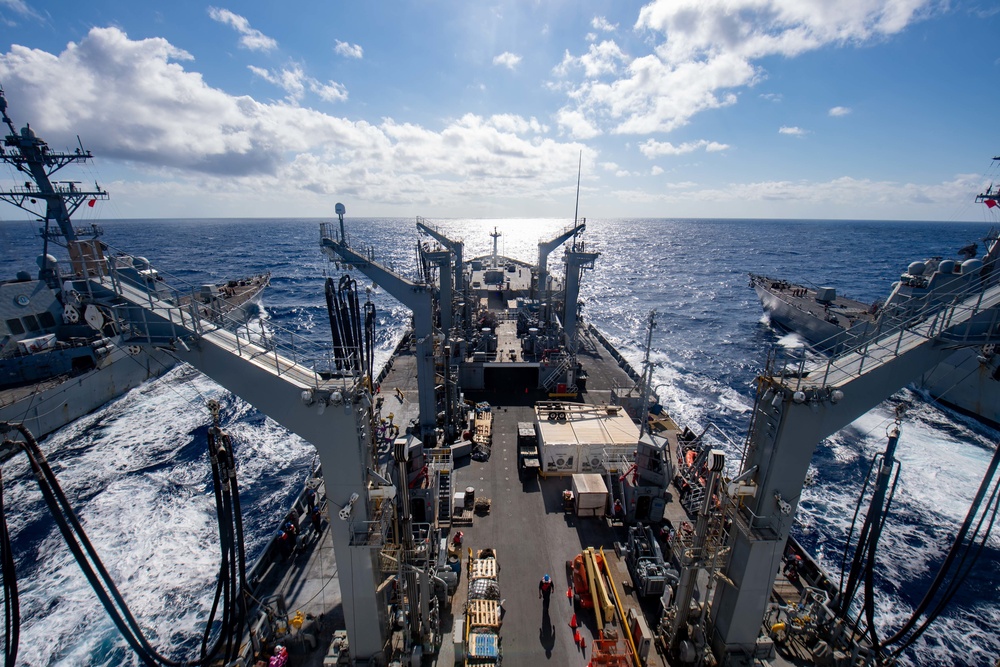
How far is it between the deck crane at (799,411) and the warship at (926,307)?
2.00 feet

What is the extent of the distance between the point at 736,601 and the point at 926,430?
131ft

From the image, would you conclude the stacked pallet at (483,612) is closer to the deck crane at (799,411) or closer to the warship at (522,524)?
the warship at (522,524)

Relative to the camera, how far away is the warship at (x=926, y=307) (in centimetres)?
2879

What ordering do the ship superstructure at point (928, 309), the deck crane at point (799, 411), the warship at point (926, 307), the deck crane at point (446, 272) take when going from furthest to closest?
1. the deck crane at point (446, 272)
2. the warship at point (926, 307)
3. the ship superstructure at point (928, 309)
4. the deck crane at point (799, 411)

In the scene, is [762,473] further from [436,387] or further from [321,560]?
[436,387]

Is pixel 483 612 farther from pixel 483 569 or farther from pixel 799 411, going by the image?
pixel 799 411

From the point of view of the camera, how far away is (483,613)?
51.5ft

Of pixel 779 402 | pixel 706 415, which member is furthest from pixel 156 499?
pixel 706 415

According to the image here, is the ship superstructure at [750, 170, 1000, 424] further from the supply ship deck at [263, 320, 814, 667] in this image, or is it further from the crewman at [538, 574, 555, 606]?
the crewman at [538, 574, 555, 606]

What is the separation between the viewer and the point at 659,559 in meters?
18.0

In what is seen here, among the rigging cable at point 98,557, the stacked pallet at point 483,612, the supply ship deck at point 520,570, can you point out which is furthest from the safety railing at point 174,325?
the stacked pallet at point 483,612

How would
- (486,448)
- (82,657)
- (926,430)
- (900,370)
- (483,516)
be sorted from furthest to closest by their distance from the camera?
(926,430)
(486,448)
(483,516)
(82,657)
(900,370)

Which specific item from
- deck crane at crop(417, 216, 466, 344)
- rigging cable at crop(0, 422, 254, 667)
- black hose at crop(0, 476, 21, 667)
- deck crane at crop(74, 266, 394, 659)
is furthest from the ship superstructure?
deck crane at crop(417, 216, 466, 344)

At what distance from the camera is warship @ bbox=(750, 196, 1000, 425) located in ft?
94.5
